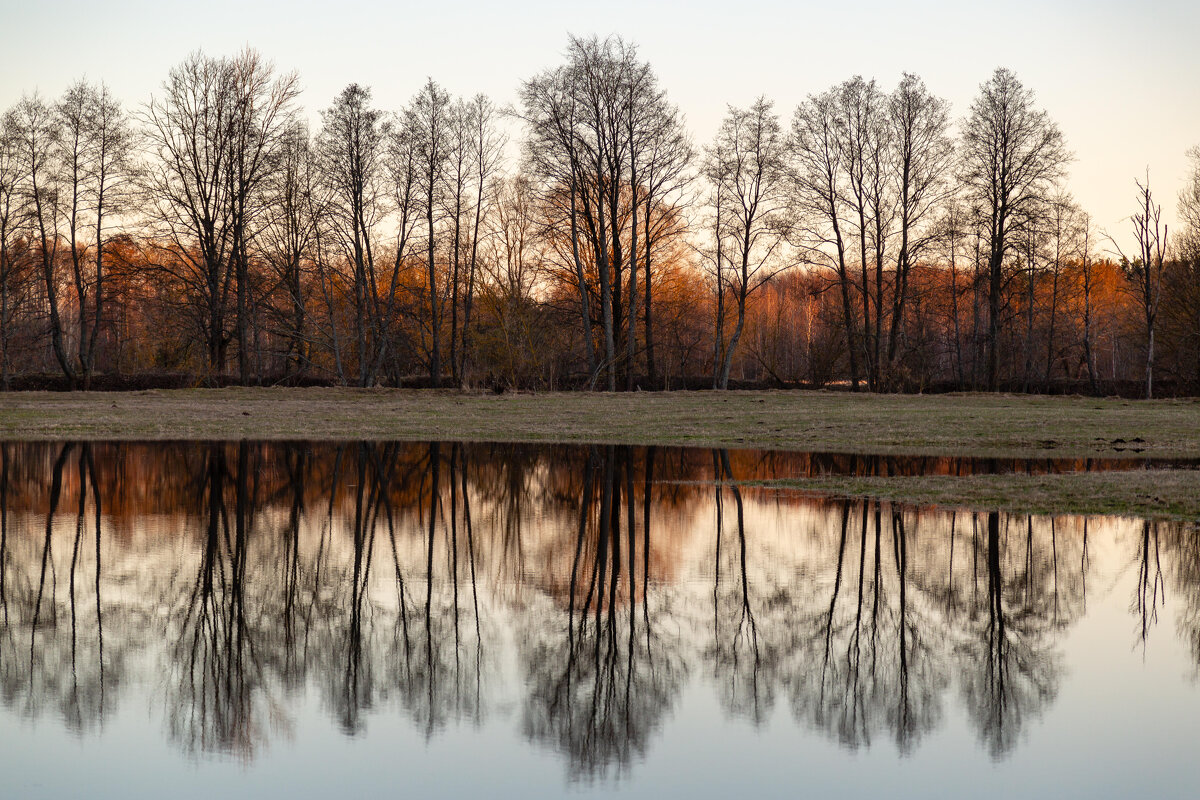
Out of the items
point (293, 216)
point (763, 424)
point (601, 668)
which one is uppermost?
point (293, 216)

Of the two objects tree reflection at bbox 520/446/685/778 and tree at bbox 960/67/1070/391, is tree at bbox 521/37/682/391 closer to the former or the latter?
tree at bbox 960/67/1070/391

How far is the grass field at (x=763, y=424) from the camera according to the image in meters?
15.7

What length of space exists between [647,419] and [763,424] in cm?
382

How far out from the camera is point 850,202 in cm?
4947

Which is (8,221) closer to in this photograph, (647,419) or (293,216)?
(293,216)

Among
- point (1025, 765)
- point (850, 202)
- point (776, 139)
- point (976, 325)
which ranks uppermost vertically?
point (776, 139)

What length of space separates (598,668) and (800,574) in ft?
11.3

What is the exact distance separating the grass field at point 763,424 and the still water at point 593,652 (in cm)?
279

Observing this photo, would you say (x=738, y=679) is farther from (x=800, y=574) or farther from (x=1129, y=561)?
(x=1129, y=561)

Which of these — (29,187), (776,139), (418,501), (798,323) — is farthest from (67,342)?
(418,501)

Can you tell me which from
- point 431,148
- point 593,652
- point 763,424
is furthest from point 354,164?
point 593,652

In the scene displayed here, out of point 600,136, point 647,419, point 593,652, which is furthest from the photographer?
point 600,136

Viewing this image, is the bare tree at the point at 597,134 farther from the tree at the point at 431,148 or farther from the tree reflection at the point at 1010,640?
the tree reflection at the point at 1010,640

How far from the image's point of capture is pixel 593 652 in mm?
7121
